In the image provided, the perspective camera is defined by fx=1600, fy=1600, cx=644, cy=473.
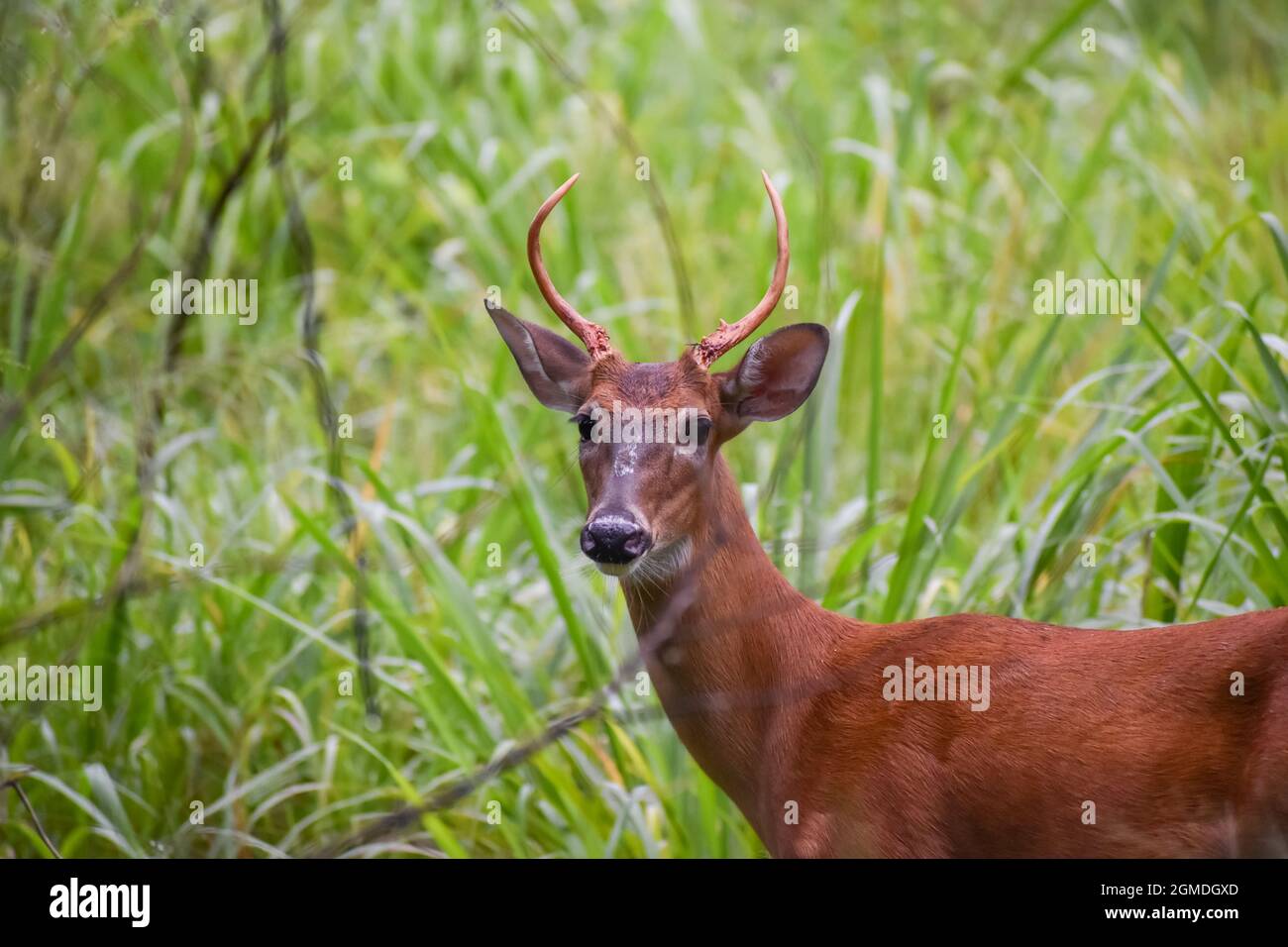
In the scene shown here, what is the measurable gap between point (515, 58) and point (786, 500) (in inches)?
148

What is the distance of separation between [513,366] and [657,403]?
9.61ft

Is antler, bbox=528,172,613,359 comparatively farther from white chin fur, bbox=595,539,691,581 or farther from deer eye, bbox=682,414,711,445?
white chin fur, bbox=595,539,691,581

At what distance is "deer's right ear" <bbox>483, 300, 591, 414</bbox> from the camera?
369cm

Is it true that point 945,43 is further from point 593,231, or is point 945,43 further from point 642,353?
point 642,353

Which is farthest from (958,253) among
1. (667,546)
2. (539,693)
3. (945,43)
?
(667,546)

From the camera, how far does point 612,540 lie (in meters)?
3.21

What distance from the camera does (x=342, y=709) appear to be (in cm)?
488

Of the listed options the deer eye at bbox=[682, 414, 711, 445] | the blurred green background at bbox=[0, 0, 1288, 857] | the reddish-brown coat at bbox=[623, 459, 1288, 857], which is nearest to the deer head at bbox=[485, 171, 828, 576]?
the deer eye at bbox=[682, 414, 711, 445]

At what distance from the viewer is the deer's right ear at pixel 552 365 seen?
3.69 metres

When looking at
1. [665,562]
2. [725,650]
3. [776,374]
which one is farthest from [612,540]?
[776,374]

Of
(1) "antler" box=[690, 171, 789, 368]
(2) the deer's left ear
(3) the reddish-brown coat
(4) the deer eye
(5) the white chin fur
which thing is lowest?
(3) the reddish-brown coat

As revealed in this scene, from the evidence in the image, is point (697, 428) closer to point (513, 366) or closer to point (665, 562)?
point (665, 562)

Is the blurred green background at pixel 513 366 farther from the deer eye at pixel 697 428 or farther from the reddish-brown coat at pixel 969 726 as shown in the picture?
the deer eye at pixel 697 428
